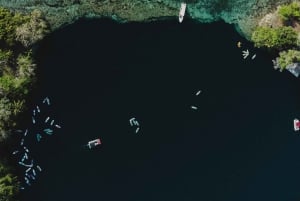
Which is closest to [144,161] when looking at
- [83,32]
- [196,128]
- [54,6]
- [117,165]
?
[117,165]

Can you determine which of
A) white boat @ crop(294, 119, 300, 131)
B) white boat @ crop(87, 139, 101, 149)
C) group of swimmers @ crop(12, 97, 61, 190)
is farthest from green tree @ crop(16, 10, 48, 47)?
white boat @ crop(294, 119, 300, 131)

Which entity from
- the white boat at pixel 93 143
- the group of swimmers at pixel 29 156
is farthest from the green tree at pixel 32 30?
the white boat at pixel 93 143

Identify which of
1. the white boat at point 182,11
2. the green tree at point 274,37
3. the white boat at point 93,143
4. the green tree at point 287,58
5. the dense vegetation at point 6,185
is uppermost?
the white boat at point 182,11

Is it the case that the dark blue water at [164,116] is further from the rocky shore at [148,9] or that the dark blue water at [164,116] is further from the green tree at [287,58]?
the green tree at [287,58]

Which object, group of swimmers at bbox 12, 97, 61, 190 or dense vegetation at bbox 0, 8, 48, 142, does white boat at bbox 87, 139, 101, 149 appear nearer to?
group of swimmers at bbox 12, 97, 61, 190

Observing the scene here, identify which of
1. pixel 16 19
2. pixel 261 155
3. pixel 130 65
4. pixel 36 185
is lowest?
pixel 36 185

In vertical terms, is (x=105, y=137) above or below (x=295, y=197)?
above

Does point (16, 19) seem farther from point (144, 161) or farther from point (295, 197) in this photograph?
point (295, 197)
